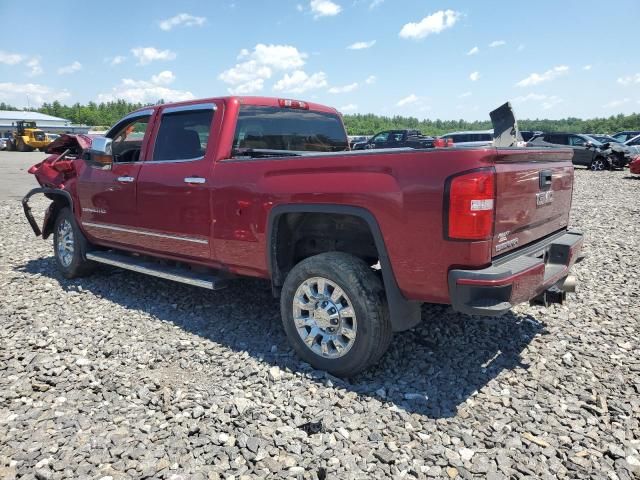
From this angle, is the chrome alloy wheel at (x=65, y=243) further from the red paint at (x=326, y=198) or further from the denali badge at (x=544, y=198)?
the denali badge at (x=544, y=198)

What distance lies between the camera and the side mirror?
480cm

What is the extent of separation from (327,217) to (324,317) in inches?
28.8

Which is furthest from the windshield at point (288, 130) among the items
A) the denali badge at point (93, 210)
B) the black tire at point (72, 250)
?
the black tire at point (72, 250)

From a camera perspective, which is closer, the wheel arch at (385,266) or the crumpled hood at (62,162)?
the wheel arch at (385,266)

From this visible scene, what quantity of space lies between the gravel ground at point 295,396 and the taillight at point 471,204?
1.14 meters

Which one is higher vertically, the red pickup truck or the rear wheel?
the red pickup truck

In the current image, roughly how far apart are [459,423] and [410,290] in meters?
0.83

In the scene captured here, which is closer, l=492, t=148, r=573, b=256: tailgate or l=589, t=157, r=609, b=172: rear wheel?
l=492, t=148, r=573, b=256: tailgate

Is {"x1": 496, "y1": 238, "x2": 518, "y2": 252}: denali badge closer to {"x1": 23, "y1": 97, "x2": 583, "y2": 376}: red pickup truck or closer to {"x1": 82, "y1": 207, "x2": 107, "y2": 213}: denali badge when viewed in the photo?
{"x1": 23, "y1": 97, "x2": 583, "y2": 376}: red pickup truck

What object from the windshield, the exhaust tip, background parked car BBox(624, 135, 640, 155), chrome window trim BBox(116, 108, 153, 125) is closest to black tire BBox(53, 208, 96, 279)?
chrome window trim BBox(116, 108, 153, 125)

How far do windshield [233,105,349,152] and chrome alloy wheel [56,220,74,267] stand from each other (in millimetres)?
2932

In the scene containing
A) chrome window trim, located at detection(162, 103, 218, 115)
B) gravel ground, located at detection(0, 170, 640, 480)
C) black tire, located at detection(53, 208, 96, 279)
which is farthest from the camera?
black tire, located at detection(53, 208, 96, 279)

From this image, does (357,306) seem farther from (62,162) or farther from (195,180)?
(62,162)

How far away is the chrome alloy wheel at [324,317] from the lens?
3.28 metres
